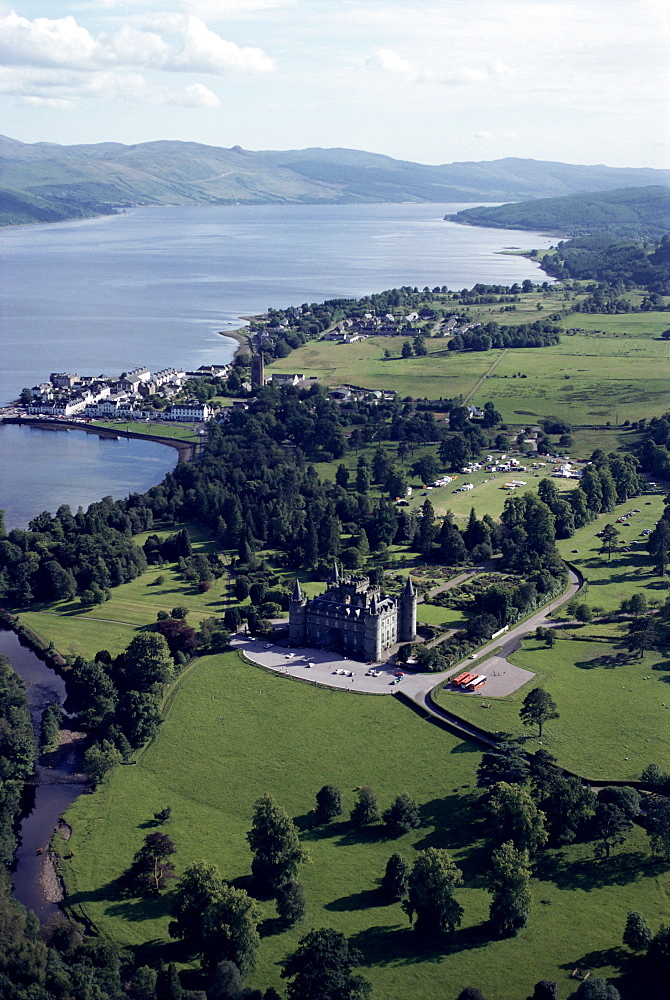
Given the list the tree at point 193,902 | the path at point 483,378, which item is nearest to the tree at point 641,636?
the tree at point 193,902

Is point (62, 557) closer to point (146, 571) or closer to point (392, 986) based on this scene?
point (146, 571)

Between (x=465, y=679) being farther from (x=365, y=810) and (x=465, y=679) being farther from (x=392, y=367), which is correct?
(x=392, y=367)

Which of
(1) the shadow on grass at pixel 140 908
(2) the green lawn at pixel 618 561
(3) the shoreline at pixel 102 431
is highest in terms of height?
(3) the shoreline at pixel 102 431

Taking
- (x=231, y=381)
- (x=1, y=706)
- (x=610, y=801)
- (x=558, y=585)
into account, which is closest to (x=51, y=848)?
(x=1, y=706)

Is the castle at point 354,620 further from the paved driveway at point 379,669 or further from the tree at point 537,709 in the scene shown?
the tree at point 537,709

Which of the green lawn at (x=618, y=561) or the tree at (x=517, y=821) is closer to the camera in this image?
the tree at (x=517, y=821)

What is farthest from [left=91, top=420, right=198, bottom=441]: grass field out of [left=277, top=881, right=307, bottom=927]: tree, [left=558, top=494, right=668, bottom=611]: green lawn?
[left=277, top=881, right=307, bottom=927]: tree

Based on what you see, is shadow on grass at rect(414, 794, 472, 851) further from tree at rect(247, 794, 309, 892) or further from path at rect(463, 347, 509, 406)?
path at rect(463, 347, 509, 406)
